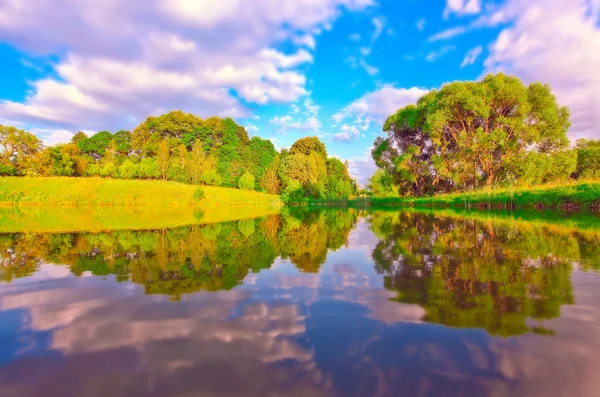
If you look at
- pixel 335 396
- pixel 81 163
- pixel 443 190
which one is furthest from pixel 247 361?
pixel 81 163

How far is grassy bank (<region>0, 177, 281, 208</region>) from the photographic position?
121ft

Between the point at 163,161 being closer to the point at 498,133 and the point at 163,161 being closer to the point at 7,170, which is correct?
the point at 7,170

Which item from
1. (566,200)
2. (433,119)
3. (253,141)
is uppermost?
(253,141)

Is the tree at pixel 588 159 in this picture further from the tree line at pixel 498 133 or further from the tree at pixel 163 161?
the tree at pixel 163 161

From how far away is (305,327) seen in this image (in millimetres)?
3008

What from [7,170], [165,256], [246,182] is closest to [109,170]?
[7,170]

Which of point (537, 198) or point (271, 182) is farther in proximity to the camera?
point (271, 182)

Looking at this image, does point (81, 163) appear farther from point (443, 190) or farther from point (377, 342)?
point (377, 342)

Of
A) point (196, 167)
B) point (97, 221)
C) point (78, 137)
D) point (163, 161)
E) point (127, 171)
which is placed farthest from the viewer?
point (78, 137)

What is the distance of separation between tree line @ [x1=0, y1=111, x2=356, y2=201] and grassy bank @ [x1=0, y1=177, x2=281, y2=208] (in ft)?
30.0

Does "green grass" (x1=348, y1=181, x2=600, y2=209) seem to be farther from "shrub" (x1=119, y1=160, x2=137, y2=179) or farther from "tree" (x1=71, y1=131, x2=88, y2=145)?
"tree" (x1=71, y1=131, x2=88, y2=145)

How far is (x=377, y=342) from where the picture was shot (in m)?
2.65

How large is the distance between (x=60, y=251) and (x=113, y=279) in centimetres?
392

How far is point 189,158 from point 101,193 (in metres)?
17.8
